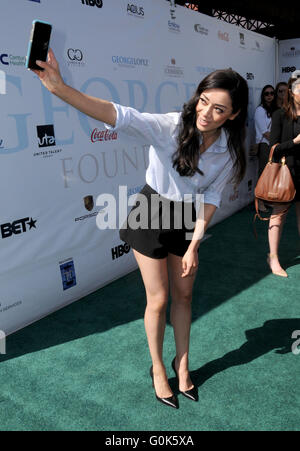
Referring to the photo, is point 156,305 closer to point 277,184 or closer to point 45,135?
point 45,135

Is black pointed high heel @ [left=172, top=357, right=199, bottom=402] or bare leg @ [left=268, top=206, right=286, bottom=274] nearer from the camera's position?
black pointed high heel @ [left=172, top=357, right=199, bottom=402]

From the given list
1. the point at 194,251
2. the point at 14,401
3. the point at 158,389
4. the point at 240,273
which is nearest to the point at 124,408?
the point at 158,389

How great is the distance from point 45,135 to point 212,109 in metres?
1.64

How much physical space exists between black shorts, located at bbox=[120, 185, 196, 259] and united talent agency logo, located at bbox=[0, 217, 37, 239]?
45.6 inches

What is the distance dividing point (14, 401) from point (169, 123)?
1.70 meters

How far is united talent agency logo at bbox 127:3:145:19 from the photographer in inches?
142

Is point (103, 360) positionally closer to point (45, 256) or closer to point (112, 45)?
point (45, 256)

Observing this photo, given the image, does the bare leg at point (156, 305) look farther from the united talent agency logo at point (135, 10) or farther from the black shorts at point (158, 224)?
the united talent agency logo at point (135, 10)

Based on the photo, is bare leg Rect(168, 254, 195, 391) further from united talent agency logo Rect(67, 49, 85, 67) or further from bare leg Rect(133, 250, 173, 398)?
united talent agency logo Rect(67, 49, 85, 67)

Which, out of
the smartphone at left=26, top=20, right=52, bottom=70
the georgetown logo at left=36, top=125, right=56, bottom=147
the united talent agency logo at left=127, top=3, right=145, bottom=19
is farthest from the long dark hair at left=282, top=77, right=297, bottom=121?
the smartphone at left=26, top=20, right=52, bottom=70

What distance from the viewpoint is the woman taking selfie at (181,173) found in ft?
5.43

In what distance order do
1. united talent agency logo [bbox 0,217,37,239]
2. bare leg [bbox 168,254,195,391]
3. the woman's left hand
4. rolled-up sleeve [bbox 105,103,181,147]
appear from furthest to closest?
1. united talent agency logo [bbox 0,217,37,239]
2. bare leg [bbox 168,254,195,391]
3. the woman's left hand
4. rolled-up sleeve [bbox 105,103,181,147]

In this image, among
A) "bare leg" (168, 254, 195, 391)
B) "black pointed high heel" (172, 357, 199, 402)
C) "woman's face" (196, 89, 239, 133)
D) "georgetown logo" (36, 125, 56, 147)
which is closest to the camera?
"woman's face" (196, 89, 239, 133)

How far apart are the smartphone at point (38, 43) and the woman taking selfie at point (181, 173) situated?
0.28m
